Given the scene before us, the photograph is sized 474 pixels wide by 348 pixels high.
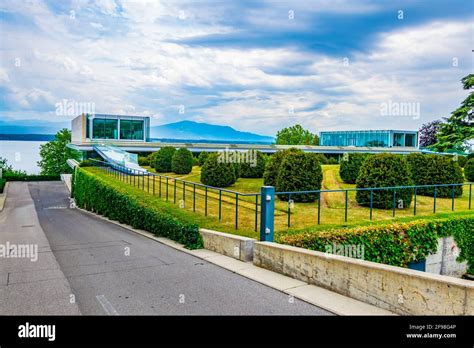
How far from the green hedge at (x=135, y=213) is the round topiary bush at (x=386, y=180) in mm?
7574

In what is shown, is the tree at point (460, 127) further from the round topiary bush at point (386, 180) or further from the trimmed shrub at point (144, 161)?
the trimmed shrub at point (144, 161)

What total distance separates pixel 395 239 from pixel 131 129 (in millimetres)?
59579

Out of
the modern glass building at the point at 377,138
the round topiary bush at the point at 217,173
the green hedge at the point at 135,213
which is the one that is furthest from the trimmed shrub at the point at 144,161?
the modern glass building at the point at 377,138

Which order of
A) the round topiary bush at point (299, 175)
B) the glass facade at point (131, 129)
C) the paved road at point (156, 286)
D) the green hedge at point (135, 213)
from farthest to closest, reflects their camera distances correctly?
the glass facade at point (131, 129) → the round topiary bush at point (299, 175) → the green hedge at point (135, 213) → the paved road at point (156, 286)

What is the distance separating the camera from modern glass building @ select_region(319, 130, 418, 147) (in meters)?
71.4

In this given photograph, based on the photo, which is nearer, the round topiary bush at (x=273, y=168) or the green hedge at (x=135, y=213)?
the green hedge at (x=135, y=213)

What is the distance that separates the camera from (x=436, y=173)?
2017 cm

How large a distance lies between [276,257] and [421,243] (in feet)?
20.8

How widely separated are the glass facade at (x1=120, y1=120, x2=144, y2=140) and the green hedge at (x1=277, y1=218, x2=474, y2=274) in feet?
192

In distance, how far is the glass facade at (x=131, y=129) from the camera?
218ft
